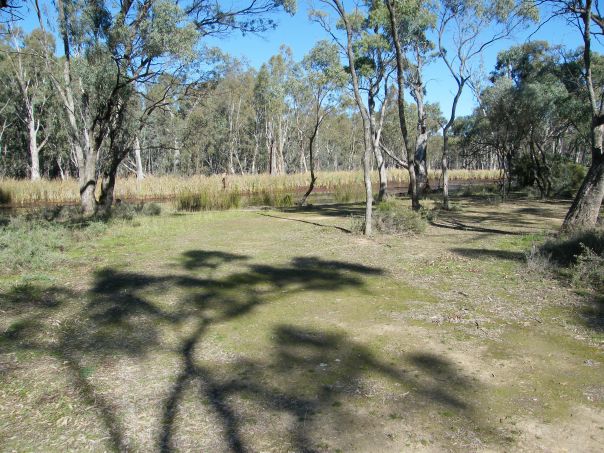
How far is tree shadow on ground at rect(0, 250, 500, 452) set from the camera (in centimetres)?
298

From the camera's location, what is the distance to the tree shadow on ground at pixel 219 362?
9.77 ft

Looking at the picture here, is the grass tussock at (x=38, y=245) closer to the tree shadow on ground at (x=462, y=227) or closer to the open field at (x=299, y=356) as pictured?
the open field at (x=299, y=356)

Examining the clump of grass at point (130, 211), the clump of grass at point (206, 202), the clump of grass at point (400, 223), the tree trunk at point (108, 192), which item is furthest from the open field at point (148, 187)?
the clump of grass at point (400, 223)

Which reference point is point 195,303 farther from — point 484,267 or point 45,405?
point 484,267

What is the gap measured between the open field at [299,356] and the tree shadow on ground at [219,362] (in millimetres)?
17

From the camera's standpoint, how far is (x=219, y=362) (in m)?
3.80

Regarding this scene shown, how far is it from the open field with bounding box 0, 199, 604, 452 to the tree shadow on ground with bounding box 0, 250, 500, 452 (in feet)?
0.06

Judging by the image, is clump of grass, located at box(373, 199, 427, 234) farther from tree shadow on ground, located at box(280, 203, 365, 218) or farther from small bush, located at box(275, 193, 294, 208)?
small bush, located at box(275, 193, 294, 208)

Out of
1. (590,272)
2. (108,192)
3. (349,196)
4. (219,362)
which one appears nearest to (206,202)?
(108,192)

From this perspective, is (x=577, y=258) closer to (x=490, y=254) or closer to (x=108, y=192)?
(x=490, y=254)

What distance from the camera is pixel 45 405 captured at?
311cm

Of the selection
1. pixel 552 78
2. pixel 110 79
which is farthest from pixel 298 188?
pixel 110 79

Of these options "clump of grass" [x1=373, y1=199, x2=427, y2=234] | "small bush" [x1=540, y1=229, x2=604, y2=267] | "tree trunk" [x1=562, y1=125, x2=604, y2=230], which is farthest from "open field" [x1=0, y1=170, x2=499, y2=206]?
"small bush" [x1=540, y1=229, x2=604, y2=267]

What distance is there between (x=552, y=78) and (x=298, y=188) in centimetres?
1652
